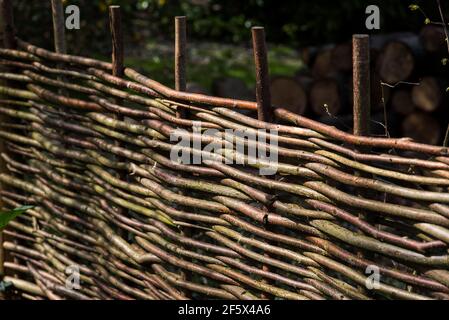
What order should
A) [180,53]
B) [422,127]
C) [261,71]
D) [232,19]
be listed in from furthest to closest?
[232,19], [422,127], [180,53], [261,71]

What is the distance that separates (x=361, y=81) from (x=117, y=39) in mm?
1182

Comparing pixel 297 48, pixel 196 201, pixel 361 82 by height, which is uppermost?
pixel 361 82

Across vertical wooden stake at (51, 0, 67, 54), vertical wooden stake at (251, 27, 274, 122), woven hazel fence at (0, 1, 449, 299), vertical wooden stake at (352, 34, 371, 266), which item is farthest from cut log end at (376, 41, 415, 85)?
vertical wooden stake at (352, 34, 371, 266)

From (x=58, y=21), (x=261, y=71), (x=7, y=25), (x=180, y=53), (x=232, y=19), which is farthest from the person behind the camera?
(x=232, y=19)

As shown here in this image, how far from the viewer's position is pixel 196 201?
300cm

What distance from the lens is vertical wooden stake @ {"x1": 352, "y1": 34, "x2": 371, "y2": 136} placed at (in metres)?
2.40

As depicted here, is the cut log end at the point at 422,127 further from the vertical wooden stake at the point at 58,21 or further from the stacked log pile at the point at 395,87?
the vertical wooden stake at the point at 58,21

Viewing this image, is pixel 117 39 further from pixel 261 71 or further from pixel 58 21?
pixel 261 71

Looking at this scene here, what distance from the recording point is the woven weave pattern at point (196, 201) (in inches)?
94.4

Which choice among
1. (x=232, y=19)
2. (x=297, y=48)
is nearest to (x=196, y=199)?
(x=297, y=48)

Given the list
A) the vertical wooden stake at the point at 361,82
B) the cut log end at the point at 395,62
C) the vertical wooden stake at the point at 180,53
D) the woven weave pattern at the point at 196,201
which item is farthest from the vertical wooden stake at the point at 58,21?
the cut log end at the point at 395,62

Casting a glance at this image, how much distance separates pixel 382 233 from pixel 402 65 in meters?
3.39

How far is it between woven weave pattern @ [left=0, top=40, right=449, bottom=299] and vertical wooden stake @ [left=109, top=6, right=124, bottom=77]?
41 millimetres

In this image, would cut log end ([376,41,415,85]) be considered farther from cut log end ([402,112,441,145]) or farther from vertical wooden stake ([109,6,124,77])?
vertical wooden stake ([109,6,124,77])
